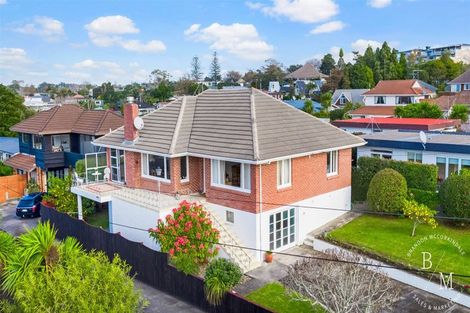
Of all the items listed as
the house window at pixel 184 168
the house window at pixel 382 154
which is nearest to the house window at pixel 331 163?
the house window at pixel 382 154

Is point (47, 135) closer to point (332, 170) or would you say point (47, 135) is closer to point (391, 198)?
point (332, 170)

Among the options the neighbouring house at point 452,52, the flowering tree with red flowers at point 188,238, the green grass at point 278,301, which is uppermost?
the neighbouring house at point 452,52

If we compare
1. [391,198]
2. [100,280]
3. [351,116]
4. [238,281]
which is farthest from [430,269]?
[351,116]

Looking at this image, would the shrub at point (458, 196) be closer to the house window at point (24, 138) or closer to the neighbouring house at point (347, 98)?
the house window at point (24, 138)

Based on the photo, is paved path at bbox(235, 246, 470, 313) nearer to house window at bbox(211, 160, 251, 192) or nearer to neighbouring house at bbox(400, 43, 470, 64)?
house window at bbox(211, 160, 251, 192)

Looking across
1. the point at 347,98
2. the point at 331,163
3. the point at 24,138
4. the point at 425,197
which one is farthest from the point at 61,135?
the point at 347,98

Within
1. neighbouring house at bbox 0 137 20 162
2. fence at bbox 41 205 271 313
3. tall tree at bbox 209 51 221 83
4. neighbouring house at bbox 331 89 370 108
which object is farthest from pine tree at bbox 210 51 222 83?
fence at bbox 41 205 271 313
